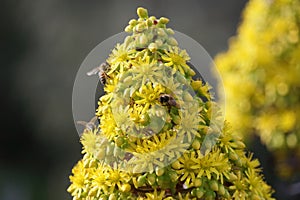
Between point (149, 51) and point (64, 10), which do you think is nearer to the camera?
point (149, 51)

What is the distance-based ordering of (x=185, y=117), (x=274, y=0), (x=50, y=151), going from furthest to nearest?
1. (x=50, y=151)
2. (x=274, y=0)
3. (x=185, y=117)

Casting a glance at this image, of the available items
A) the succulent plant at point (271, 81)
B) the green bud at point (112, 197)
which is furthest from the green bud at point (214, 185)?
the succulent plant at point (271, 81)

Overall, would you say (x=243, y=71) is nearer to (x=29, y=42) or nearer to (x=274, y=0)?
(x=274, y=0)

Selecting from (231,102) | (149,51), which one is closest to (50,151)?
(231,102)

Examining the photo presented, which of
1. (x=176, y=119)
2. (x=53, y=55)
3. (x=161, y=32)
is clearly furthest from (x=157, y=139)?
(x=53, y=55)

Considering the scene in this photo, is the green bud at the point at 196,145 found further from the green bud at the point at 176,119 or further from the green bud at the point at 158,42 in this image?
the green bud at the point at 158,42

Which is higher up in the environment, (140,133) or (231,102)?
(231,102)

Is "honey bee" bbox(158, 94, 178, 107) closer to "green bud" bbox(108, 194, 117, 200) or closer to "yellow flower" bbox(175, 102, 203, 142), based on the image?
"yellow flower" bbox(175, 102, 203, 142)
